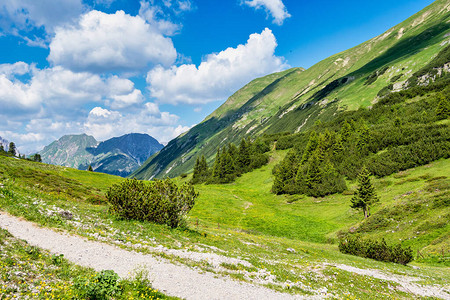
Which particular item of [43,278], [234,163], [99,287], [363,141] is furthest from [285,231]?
[234,163]

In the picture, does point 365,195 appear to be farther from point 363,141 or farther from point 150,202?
point 150,202

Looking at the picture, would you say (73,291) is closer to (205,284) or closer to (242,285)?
(205,284)

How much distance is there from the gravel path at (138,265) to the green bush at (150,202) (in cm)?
924

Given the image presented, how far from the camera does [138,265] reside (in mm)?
13898

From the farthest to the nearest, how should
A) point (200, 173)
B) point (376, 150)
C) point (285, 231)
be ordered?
point (200, 173) < point (376, 150) < point (285, 231)

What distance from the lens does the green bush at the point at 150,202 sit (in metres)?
25.5

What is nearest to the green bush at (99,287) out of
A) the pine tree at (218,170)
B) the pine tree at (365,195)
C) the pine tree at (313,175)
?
the pine tree at (365,195)

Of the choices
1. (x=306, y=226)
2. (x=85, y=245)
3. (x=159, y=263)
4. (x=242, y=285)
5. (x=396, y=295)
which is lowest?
(x=306, y=226)

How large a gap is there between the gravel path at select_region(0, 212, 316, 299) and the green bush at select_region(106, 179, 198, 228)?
924 cm

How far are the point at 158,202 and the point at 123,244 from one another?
9.22m

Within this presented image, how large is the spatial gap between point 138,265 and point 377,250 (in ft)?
102

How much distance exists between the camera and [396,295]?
17672mm

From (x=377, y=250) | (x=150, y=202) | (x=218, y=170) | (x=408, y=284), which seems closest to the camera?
(x=408, y=284)

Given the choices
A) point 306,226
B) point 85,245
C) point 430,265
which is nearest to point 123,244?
point 85,245
